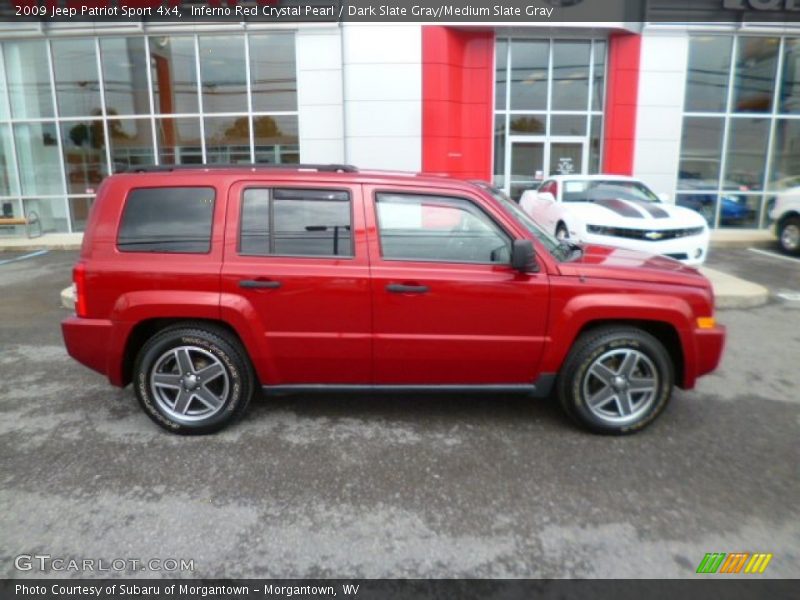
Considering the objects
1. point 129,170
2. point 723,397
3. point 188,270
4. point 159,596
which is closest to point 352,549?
point 159,596

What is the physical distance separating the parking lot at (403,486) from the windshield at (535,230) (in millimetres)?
1239

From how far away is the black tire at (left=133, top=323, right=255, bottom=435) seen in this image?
144 inches

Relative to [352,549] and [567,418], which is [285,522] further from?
[567,418]

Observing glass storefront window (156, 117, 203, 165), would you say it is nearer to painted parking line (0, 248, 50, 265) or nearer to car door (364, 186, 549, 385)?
painted parking line (0, 248, 50, 265)

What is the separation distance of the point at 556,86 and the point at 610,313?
41.2ft

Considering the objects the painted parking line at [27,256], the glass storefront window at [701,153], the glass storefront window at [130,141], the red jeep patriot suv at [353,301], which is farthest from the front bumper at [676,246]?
the glass storefront window at [130,141]

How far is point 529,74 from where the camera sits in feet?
46.6

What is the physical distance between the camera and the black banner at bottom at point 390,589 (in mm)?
2377

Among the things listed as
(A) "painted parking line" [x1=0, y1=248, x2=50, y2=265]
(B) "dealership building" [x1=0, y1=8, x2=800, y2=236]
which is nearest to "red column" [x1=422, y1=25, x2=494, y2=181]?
(B) "dealership building" [x1=0, y1=8, x2=800, y2=236]

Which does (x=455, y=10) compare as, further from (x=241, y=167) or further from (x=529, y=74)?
(x=241, y=167)

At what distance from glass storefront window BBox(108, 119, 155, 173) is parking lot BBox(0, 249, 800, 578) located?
11273 mm

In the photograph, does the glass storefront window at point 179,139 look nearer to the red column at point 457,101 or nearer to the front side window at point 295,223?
the red column at point 457,101

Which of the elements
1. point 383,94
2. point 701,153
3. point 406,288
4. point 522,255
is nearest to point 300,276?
point 406,288

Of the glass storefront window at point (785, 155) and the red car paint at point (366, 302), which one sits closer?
the red car paint at point (366, 302)
